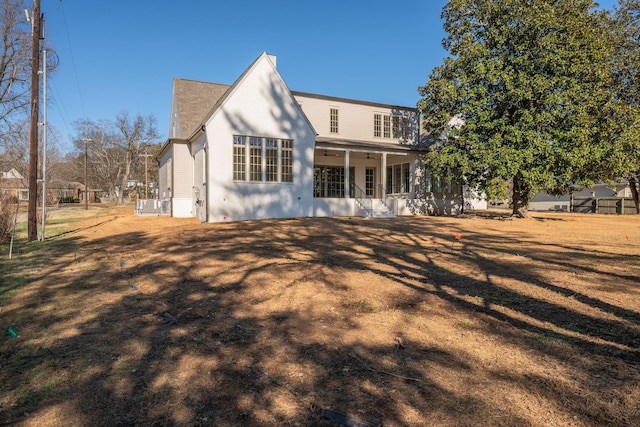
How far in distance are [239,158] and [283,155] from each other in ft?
7.29

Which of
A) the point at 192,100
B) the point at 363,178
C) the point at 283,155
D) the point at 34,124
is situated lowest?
the point at 363,178

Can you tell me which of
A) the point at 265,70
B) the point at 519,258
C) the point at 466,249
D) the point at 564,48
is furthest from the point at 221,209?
the point at 564,48

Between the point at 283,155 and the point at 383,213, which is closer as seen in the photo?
the point at 283,155

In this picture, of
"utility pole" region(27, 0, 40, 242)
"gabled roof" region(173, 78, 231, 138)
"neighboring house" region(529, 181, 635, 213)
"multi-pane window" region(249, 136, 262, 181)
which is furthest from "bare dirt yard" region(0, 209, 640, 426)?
"neighboring house" region(529, 181, 635, 213)

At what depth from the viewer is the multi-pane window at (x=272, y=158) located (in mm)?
18594

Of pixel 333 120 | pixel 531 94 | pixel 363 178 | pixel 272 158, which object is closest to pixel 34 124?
pixel 272 158

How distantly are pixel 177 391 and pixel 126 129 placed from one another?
7152 centimetres

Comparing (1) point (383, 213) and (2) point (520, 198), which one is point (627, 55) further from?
(1) point (383, 213)

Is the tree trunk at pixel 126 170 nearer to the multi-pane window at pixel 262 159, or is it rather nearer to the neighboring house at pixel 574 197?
the multi-pane window at pixel 262 159

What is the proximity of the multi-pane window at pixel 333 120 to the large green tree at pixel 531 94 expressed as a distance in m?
6.32

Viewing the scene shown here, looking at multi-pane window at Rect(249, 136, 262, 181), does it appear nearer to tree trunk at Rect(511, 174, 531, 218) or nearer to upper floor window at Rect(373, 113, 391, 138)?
upper floor window at Rect(373, 113, 391, 138)

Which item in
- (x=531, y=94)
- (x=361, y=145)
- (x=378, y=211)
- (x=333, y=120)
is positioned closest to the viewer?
(x=531, y=94)

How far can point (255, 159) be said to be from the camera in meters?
18.3

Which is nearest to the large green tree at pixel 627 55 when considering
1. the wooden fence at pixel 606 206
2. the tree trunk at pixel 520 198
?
the wooden fence at pixel 606 206
